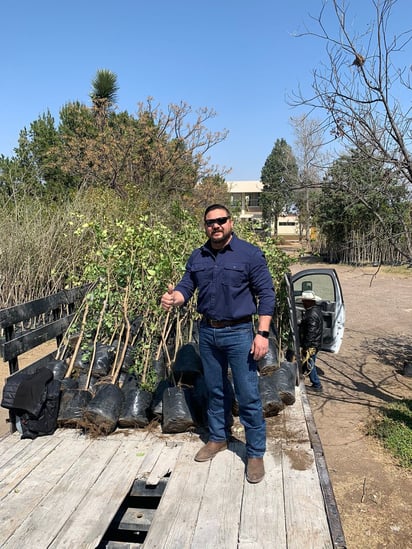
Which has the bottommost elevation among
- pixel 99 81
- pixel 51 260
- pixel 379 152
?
pixel 51 260

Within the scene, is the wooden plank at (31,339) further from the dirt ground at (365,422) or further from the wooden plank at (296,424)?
the dirt ground at (365,422)

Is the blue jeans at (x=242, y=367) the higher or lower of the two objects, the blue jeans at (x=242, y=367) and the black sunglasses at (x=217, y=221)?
the lower

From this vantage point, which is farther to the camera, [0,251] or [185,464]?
[0,251]

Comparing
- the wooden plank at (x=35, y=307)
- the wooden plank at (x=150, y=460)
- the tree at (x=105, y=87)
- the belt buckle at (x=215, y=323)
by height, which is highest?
the tree at (x=105, y=87)

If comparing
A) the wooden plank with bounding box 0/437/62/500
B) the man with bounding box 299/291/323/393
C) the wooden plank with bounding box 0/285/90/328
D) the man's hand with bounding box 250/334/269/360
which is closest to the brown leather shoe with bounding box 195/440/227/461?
the man's hand with bounding box 250/334/269/360

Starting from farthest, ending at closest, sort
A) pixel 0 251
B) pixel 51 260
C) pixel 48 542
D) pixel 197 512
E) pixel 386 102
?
pixel 51 260
pixel 0 251
pixel 386 102
pixel 197 512
pixel 48 542

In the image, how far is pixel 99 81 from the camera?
1977cm

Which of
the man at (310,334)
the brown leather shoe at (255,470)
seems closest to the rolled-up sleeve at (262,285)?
the brown leather shoe at (255,470)

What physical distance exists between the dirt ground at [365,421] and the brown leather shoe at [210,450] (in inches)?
43.4

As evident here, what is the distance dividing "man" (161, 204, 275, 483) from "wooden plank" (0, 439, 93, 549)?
87cm

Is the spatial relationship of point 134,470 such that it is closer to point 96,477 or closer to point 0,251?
point 96,477

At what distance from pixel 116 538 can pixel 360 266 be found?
767 inches

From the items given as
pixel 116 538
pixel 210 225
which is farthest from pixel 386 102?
pixel 116 538

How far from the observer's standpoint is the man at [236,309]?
288 centimetres
